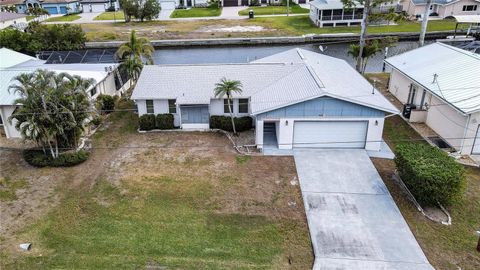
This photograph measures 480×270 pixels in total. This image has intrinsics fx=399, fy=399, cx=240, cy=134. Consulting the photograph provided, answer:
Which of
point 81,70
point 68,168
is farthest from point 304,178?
point 81,70

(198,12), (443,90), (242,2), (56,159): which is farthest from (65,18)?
(443,90)

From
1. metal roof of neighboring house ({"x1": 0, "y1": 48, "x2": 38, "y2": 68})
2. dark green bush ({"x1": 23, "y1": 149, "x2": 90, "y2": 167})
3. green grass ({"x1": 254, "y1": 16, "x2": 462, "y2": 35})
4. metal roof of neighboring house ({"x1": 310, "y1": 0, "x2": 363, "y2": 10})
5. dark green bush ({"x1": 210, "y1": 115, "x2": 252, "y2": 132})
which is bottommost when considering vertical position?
dark green bush ({"x1": 23, "y1": 149, "x2": 90, "y2": 167})

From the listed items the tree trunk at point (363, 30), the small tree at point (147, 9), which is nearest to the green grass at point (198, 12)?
the small tree at point (147, 9)

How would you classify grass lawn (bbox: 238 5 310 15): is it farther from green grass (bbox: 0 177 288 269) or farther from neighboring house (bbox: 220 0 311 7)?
green grass (bbox: 0 177 288 269)

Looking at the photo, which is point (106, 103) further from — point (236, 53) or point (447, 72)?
point (236, 53)

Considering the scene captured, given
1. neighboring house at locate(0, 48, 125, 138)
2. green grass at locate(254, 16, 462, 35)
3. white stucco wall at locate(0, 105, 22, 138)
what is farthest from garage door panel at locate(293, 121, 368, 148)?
green grass at locate(254, 16, 462, 35)

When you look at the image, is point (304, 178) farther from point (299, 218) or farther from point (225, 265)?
point (225, 265)
